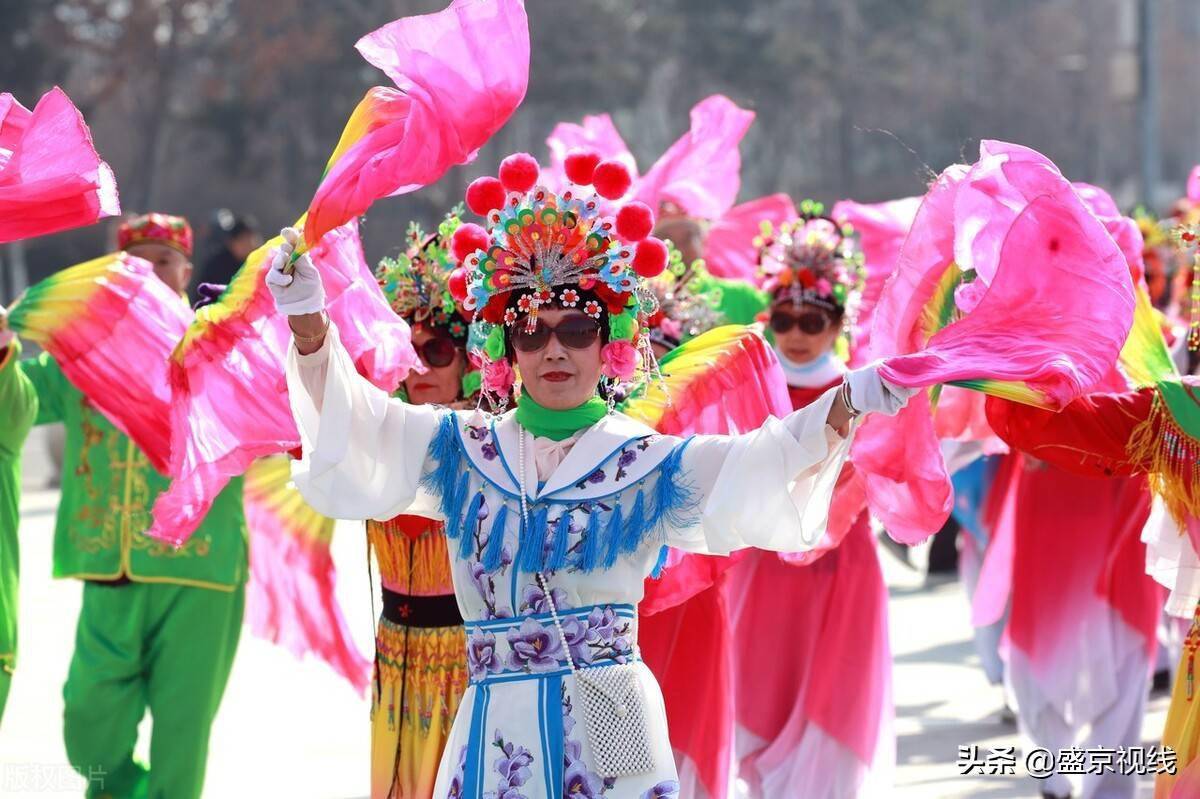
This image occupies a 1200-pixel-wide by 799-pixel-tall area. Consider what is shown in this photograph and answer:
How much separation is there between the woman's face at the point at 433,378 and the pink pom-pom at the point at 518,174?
1.30 metres

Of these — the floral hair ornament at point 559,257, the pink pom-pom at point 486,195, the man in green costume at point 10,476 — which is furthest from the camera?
the man in green costume at point 10,476

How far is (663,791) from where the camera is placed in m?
3.90

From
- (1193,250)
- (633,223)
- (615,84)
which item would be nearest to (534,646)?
(633,223)

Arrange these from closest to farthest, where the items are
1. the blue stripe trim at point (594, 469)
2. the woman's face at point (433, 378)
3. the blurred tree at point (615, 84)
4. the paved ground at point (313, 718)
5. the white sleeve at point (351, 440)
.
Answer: the white sleeve at point (351, 440)
the blue stripe trim at point (594, 469)
the woman's face at point (433, 378)
the paved ground at point (313, 718)
the blurred tree at point (615, 84)

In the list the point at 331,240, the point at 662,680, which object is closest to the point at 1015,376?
the point at 331,240

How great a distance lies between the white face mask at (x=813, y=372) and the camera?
692 centimetres

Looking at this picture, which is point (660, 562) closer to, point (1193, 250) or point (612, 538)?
point (612, 538)

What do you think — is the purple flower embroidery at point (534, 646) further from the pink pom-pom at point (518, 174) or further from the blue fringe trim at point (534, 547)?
the pink pom-pom at point (518, 174)

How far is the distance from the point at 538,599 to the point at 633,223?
814 millimetres

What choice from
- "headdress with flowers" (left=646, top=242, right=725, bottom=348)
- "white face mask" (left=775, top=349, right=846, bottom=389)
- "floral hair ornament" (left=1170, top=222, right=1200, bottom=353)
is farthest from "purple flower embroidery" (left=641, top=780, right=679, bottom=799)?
"white face mask" (left=775, top=349, right=846, bottom=389)

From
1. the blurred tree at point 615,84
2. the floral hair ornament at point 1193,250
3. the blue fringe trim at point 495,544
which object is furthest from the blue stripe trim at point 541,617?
the blurred tree at point 615,84

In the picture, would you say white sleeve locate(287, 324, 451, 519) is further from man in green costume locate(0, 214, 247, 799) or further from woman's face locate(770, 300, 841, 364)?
woman's face locate(770, 300, 841, 364)

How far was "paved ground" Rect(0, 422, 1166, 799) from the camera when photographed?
725 cm

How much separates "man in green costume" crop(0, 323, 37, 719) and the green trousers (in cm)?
22
